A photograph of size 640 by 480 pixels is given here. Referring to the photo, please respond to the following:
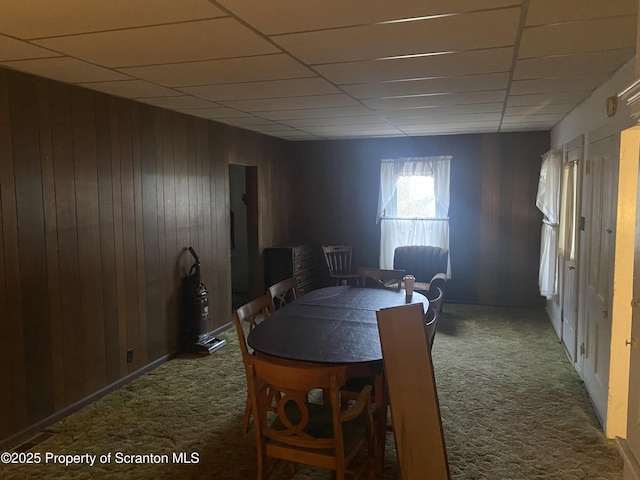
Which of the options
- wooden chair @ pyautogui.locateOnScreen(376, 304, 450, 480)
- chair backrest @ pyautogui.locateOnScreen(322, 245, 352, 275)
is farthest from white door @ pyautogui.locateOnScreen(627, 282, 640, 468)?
chair backrest @ pyautogui.locateOnScreen(322, 245, 352, 275)

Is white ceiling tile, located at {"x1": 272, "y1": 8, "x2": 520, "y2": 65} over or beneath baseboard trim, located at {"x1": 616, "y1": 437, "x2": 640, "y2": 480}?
over

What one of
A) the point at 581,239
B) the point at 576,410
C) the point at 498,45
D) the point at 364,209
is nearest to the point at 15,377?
the point at 498,45

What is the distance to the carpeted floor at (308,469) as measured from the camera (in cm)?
256

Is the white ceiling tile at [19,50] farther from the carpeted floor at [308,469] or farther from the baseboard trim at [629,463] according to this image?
the baseboard trim at [629,463]

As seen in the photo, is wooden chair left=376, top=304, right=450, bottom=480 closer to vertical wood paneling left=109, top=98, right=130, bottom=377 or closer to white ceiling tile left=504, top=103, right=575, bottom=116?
vertical wood paneling left=109, top=98, right=130, bottom=377

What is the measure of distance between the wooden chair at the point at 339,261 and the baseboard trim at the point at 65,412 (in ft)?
8.56

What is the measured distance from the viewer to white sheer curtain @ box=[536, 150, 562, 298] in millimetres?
4695

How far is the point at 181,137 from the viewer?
436 cm

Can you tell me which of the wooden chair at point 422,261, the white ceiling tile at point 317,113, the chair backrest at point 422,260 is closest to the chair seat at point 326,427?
the white ceiling tile at point 317,113

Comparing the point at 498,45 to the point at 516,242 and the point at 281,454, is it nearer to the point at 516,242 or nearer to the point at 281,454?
the point at 281,454

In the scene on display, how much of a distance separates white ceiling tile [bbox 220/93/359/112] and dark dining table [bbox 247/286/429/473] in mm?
1605

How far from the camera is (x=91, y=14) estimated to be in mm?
1888

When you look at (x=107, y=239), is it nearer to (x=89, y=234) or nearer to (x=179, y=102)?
(x=89, y=234)

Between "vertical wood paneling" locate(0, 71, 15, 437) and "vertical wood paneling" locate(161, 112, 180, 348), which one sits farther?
"vertical wood paneling" locate(161, 112, 180, 348)
